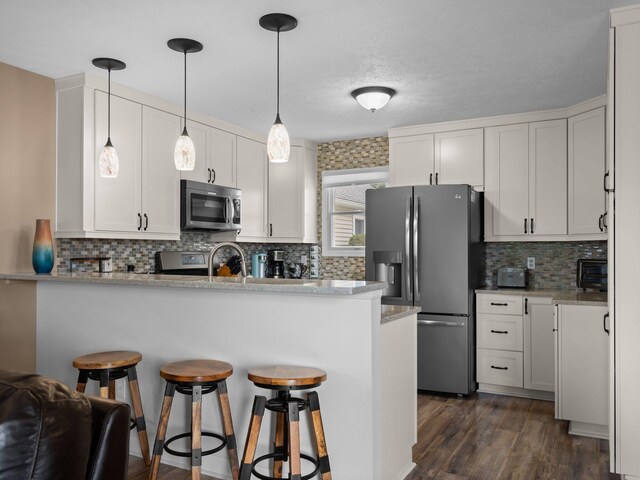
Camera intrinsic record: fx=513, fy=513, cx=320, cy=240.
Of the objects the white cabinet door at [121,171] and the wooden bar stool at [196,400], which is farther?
the white cabinet door at [121,171]

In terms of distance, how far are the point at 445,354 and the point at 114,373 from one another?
261 cm

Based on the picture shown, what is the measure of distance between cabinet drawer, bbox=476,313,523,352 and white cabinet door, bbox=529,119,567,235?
0.78 meters

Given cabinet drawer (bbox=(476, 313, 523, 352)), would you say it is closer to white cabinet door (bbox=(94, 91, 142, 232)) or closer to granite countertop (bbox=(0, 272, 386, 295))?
granite countertop (bbox=(0, 272, 386, 295))

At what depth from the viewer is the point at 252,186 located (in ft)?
16.6

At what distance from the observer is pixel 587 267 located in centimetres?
408

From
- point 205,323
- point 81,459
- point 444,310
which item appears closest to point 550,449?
point 444,310

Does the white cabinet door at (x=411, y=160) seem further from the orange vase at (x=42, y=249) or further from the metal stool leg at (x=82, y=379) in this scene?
the metal stool leg at (x=82, y=379)

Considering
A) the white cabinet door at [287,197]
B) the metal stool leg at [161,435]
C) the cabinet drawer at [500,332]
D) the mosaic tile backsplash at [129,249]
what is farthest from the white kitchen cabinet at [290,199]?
the metal stool leg at [161,435]

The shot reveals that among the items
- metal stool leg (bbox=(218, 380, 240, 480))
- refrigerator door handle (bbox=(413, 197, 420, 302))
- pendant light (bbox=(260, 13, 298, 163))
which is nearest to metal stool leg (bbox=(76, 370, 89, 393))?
metal stool leg (bbox=(218, 380, 240, 480))

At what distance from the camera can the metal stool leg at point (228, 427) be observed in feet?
7.84

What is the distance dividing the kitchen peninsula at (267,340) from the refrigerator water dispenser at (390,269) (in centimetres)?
155

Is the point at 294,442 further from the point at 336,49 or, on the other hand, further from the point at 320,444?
the point at 336,49

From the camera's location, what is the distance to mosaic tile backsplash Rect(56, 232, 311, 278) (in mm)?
3658

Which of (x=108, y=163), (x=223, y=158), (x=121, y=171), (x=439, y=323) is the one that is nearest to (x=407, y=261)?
(x=439, y=323)
